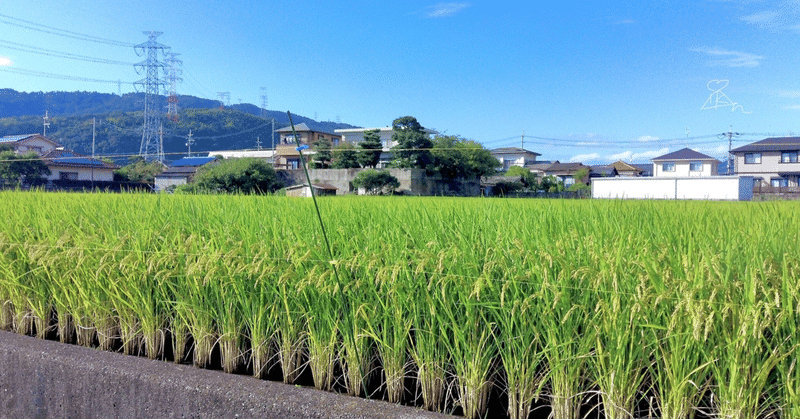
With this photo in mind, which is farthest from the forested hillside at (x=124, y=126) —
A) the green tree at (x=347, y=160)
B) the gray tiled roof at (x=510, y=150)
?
the gray tiled roof at (x=510, y=150)

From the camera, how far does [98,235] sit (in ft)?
8.89

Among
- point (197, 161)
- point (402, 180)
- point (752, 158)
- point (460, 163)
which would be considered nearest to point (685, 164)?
point (752, 158)

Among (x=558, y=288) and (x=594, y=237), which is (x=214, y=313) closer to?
(x=558, y=288)

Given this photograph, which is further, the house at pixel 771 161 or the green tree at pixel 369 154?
the house at pixel 771 161

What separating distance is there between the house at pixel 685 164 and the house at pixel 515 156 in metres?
20.6

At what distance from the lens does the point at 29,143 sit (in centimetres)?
4409

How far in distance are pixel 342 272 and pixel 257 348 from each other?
0.50 meters

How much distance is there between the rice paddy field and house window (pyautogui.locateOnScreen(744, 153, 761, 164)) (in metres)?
50.3

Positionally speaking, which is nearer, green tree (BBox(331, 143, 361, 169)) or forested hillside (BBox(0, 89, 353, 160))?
green tree (BBox(331, 143, 361, 169))

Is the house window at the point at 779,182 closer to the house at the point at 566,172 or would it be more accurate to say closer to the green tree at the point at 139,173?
the house at the point at 566,172

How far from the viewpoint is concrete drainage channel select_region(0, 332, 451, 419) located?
1717mm

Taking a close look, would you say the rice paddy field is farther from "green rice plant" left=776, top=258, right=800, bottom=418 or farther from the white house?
the white house

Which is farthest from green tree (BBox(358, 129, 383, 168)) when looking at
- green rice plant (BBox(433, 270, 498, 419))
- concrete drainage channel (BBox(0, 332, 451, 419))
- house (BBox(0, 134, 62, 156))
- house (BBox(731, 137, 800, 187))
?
green rice plant (BBox(433, 270, 498, 419))

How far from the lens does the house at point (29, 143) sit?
40991mm
